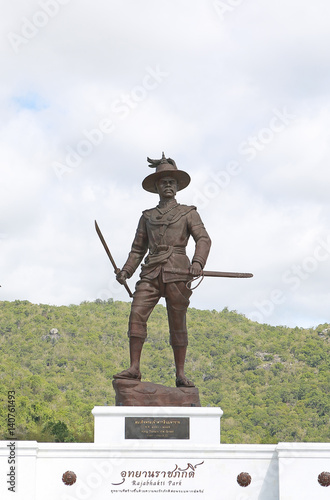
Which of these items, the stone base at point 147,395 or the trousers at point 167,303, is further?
the trousers at point 167,303

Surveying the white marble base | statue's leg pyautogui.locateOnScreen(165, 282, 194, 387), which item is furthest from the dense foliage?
the white marble base

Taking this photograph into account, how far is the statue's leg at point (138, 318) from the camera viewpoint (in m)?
9.88

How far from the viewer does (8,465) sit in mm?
8828

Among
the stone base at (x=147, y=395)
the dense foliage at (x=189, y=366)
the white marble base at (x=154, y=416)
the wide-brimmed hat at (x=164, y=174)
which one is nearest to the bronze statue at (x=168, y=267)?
the wide-brimmed hat at (x=164, y=174)

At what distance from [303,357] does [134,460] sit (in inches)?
1806

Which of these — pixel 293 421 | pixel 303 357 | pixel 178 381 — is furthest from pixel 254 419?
pixel 178 381

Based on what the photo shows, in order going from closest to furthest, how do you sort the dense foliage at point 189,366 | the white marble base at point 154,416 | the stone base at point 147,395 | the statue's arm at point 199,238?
the white marble base at point 154,416
the stone base at point 147,395
the statue's arm at point 199,238
the dense foliage at point 189,366

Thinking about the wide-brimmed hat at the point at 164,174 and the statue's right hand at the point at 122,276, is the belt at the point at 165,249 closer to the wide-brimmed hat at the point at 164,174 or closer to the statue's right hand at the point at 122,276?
the statue's right hand at the point at 122,276

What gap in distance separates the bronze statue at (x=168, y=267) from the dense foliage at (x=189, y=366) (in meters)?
17.2

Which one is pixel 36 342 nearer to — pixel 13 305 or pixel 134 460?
pixel 13 305

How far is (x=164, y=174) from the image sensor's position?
413 inches

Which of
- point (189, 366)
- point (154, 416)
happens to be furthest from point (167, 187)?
point (189, 366)

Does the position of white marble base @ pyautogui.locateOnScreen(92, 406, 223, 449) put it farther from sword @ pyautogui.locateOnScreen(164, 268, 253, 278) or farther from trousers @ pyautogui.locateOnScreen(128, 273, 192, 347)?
sword @ pyautogui.locateOnScreen(164, 268, 253, 278)

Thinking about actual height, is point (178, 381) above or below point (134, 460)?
above
